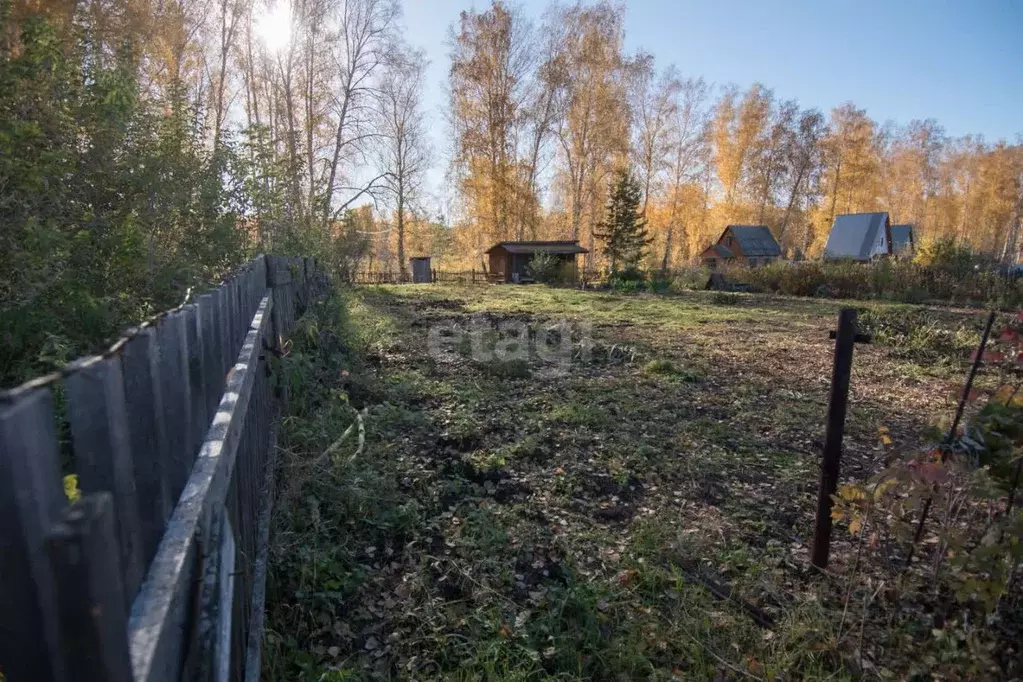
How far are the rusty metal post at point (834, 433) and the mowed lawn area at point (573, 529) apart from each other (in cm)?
15

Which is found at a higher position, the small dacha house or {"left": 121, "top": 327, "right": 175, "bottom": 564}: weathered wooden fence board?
the small dacha house

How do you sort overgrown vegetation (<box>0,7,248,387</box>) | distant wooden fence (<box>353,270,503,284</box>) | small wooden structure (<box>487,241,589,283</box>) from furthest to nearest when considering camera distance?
distant wooden fence (<box>353,270,503,284</box>) → small wooden structure (<box>487,241,589,283</box>) → overgrown vegetation (<box>0,7,248,387</box>)

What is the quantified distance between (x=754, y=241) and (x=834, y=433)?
36.8 metres

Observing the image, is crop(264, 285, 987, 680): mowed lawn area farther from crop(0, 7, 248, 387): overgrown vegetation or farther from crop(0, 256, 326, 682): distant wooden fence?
crop(0, 7, 248, 387): overgrown vegetation

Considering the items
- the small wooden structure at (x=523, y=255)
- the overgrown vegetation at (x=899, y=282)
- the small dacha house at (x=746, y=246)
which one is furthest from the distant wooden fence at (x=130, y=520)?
the small dacha house at (x=746, y=246)

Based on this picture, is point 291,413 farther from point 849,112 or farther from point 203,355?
point 849,112

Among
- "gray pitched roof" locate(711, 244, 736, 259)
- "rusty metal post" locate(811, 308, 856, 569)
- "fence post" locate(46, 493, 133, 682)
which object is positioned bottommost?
"rusty metal post" locate(811, 308, 856, 569)

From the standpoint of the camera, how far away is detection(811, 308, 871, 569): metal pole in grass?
2.65 m

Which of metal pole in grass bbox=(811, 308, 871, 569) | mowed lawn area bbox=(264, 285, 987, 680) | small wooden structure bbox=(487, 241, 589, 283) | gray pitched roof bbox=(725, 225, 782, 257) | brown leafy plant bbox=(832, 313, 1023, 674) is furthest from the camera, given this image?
gray pitched roof bbox=(725, 225, 782, 257)

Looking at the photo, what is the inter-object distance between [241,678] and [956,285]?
22.9 metres

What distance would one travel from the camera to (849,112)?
126ft

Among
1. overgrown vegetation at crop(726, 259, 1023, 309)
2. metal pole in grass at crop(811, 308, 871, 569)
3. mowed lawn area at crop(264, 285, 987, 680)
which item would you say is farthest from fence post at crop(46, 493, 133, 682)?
overgrown vegetation at crop(726, 259, 1023, 309)

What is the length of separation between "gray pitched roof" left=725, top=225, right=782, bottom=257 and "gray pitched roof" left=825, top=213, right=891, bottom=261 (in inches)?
125

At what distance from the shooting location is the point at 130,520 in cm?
76
